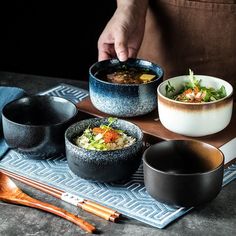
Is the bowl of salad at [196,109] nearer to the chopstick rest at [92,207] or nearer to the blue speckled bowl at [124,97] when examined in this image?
the blue speckled bowl at [124,97]

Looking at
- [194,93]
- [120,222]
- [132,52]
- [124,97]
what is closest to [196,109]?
[194,93]

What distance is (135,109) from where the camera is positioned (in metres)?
1.67

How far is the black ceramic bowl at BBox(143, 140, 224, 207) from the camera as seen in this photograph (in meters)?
1.35

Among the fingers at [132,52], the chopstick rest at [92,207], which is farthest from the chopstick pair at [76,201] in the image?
the fingers at [132,52]

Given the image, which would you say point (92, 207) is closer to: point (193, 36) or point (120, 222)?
point (120, 222)

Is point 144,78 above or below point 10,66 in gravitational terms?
above

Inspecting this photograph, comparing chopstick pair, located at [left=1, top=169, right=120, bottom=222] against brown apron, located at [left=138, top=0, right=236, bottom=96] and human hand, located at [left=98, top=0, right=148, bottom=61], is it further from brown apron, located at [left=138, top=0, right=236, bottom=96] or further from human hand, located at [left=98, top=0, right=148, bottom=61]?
brown apron, located at [left=138, top=0, right=236, bottom=96]

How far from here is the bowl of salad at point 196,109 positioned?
5.06 ft

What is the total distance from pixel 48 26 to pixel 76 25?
0.11m

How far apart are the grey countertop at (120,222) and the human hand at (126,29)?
0.55 m

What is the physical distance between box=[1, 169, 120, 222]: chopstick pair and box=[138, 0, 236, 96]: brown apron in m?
0.63

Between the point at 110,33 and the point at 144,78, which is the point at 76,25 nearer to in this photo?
the point at 110,33

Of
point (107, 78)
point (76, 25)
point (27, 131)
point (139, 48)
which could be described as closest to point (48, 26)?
point (76, 25)

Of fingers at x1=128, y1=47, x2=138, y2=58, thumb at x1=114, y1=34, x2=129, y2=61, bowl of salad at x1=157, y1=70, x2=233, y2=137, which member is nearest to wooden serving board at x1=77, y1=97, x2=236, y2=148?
bowl of salad at x1=157, y1=70, x2=233, y2=137
